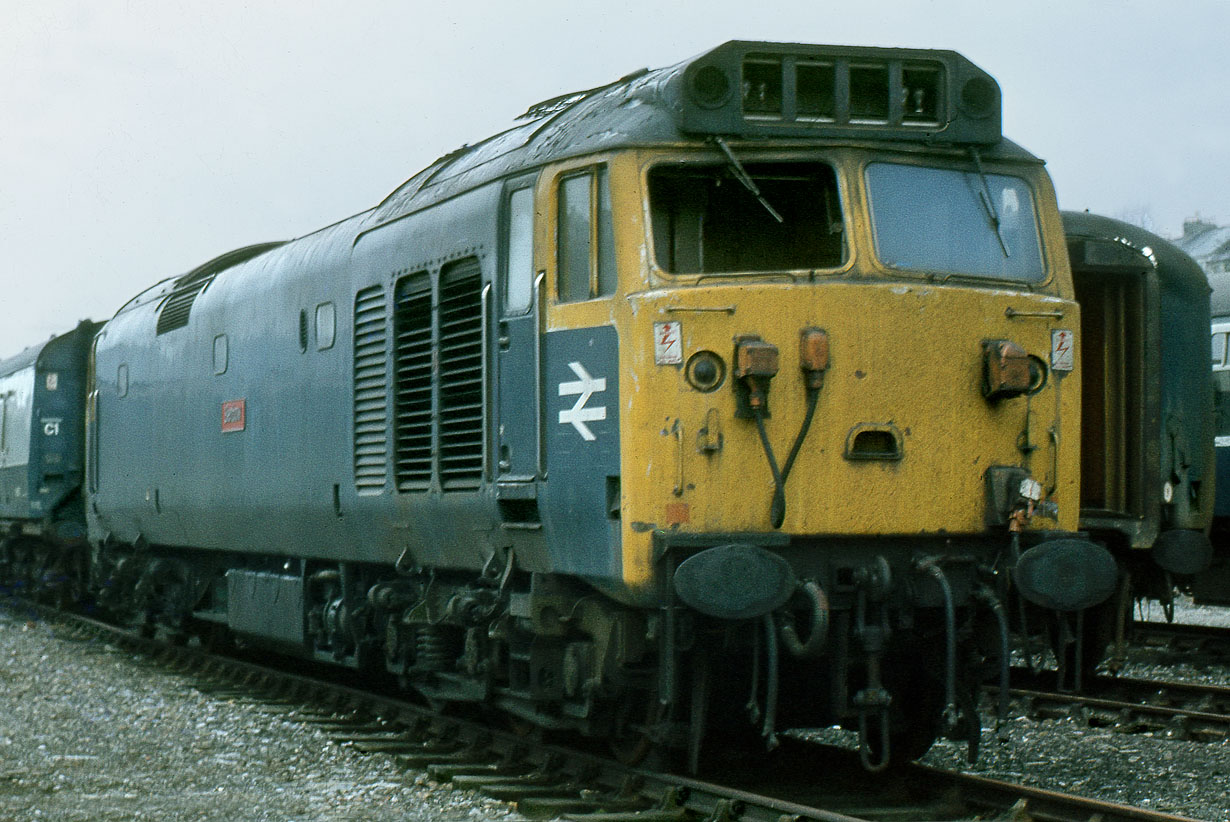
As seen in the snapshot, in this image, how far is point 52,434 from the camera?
783 inches

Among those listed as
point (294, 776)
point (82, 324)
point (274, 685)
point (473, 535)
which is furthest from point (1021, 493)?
point (82, 324)

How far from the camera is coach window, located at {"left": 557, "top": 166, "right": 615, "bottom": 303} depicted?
696 cm

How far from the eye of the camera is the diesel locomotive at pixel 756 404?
6621 millimetres

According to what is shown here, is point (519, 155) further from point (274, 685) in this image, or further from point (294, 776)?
point (274, 685)

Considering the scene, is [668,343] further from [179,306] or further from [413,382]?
[179,306]

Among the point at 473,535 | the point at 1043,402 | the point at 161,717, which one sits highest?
the point at 1043,402

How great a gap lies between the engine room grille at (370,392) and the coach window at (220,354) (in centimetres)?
286

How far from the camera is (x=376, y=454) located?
30.0ft

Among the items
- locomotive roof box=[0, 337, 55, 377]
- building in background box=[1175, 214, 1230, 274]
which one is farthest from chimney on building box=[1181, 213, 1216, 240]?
locomotive roof box=[0, 337, 55, 377]

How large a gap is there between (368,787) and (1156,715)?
5102mm

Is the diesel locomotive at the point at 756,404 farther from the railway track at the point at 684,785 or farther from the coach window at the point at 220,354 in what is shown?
the coach window at the point at 220,354

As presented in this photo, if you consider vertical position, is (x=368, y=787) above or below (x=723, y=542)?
below

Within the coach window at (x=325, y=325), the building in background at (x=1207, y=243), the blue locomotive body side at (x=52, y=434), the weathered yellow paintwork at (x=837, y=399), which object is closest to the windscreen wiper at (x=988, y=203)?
the weathered yellow paintwork at (x=837, y=399)

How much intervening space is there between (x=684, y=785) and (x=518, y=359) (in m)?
2.04
